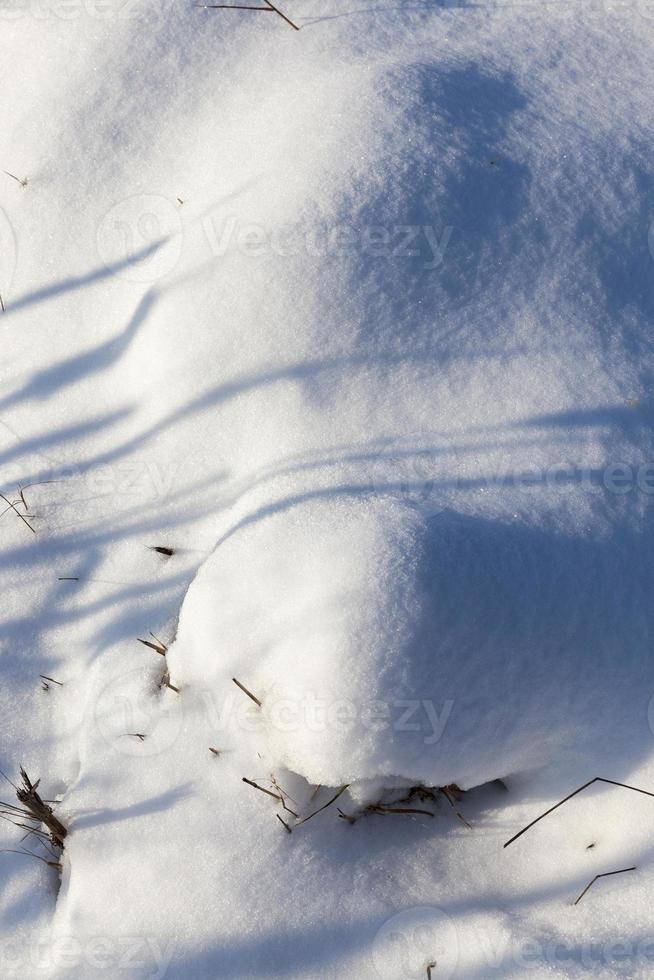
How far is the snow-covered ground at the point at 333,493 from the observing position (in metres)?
1.77

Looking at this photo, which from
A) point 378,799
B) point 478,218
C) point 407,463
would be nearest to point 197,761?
point 378,799

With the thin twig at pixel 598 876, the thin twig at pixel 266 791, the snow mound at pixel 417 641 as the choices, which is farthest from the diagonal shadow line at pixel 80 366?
the thin twig at pixel 598 876

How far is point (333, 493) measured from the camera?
191cm

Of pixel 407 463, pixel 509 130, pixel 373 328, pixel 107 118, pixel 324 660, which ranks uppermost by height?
pixel 107 118

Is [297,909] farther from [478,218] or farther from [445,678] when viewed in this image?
[478,218]

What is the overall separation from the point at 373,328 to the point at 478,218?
44cm

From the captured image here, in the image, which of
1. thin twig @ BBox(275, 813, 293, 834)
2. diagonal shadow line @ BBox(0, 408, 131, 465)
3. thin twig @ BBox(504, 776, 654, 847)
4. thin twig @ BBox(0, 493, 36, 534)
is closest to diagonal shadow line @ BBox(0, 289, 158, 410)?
diagonal shadow line @ BBox(0, 408, 131, 465)

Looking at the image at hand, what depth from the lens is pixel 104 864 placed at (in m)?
1.89

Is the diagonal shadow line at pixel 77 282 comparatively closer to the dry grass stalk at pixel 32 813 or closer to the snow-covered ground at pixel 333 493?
the snow-covered ground at pixel 333 493

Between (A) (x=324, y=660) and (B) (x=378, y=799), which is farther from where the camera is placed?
(B) (x=378, y=799)

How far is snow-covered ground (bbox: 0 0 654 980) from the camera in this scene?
1.77 meters

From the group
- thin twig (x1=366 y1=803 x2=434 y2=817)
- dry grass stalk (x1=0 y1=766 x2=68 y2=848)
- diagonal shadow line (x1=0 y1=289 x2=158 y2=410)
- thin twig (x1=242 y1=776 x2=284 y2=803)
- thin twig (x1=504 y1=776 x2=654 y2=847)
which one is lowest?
thin twig (x1=504 y1=776 x2=654 y2=847)

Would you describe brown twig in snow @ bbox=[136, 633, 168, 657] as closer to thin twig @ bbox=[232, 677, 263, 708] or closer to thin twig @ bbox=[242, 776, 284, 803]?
thin twig @ bbox=[232, 677, 263, 708]

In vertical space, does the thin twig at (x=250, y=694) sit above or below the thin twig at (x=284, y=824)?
above
